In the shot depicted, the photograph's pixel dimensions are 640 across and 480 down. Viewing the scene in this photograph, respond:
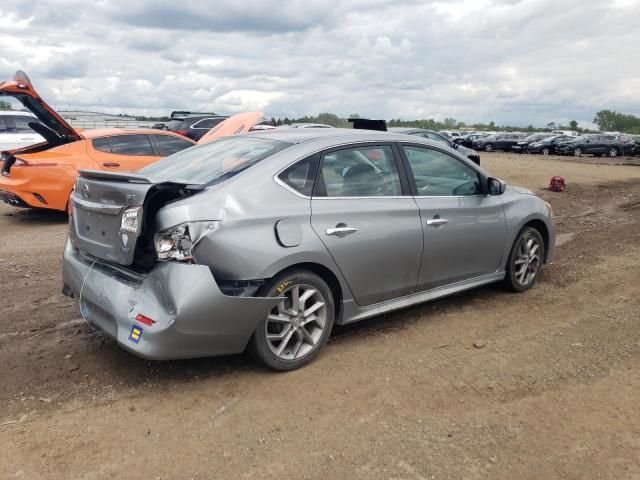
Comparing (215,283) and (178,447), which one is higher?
(215,283)

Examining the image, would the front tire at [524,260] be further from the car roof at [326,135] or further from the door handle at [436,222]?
the car roof at [326,135]

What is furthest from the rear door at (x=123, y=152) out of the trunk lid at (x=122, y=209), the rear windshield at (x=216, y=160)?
the trunk lid at (x=122, y=209)

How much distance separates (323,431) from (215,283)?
1044 millimetres

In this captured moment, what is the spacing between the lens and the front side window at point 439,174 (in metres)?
4.62

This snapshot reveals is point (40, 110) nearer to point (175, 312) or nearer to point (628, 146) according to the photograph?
→ point (175, 312)

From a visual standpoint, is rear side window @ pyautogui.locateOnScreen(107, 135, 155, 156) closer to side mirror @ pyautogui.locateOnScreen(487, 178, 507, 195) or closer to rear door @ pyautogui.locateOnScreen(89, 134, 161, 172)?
rear door @ pyautogui.locateOnScreen(89, 134, 161, 172)

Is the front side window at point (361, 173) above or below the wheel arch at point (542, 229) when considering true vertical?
above

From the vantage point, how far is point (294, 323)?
3.79m

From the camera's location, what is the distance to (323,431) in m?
3.13

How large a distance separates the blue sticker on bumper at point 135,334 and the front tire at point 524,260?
353 centimetres

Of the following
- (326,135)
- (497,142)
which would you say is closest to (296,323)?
(326,135)

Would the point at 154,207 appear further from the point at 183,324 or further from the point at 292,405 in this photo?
the point at 292,405

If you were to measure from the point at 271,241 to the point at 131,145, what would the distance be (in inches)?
262

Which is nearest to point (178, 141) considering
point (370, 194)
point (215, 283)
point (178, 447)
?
point (370, 194)
